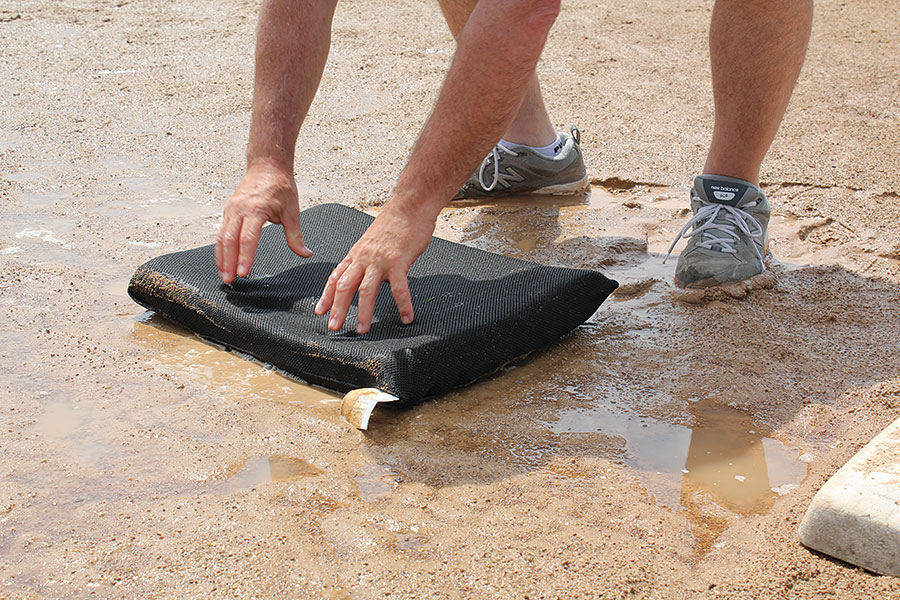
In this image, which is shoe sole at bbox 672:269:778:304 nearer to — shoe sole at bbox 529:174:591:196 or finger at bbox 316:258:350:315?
shoe sole at bbox 529:174:591:196

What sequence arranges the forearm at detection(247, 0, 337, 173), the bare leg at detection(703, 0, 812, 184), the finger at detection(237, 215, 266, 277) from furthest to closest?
the bare leg at detection(703, 0, 812, 184) → the forearm at detection(247, 0, 337, 173) → the finger at detection(237, 215, 266, 277)

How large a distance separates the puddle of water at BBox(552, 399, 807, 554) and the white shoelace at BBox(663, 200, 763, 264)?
668 millimetres

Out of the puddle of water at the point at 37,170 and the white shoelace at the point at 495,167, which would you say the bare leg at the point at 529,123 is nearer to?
the white shoelace at the point at 495,167

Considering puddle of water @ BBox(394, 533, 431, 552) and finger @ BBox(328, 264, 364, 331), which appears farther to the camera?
finger @ BBox(328, 264, 364, 331)

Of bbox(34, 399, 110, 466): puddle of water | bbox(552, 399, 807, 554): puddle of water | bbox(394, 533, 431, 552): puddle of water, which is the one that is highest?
bbox(552, 399, 807, 554): puddle of water

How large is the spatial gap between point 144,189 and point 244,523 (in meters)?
1.84

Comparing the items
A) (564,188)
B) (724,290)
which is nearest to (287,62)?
(564,188)

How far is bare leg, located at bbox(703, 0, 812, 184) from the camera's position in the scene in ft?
7.38

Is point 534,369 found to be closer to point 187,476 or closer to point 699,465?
point 699,465

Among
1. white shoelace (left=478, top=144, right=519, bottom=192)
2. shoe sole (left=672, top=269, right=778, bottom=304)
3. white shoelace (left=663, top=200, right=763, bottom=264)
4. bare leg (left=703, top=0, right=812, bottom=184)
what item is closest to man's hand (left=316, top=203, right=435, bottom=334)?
shoe sole (left=672, top=269, right=778, bottom=304)

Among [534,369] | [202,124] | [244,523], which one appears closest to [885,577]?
[534,369]

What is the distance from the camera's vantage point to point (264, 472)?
1.53 metres

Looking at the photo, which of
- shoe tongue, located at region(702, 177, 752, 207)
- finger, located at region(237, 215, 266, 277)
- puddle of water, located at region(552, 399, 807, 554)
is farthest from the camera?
shoe tongue, located at region(702, 177, 752, 207)

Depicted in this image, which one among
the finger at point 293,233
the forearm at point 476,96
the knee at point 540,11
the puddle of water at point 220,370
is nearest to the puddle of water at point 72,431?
the puddle of water at point 220,370
